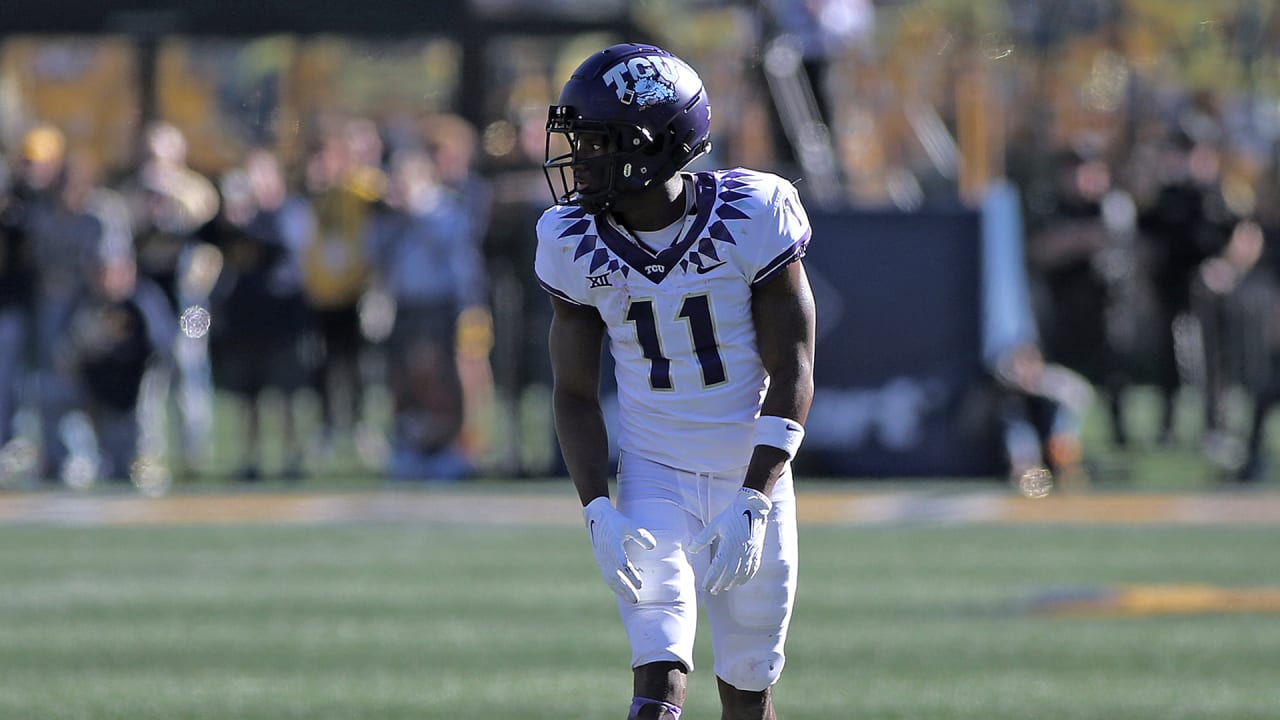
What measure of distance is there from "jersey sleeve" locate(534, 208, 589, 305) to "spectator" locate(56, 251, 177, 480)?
9340 millimetres

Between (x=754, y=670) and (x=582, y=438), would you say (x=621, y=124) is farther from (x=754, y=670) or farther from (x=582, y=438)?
(x=754, y=670)

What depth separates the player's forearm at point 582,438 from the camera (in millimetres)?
5059

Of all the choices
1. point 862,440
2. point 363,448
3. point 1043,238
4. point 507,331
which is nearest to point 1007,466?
point 862,440

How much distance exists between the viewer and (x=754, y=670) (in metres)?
5.00

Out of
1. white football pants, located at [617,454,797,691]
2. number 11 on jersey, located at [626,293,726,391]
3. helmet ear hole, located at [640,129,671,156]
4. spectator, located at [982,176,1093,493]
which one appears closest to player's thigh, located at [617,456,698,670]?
white football pants, located at [617,454,797,691]

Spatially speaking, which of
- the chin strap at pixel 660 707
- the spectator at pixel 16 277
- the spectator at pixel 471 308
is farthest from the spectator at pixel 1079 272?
the chin strap at pixel 660 707

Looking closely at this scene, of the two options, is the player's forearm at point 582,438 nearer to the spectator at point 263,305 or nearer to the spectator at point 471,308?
the spectator at point 471,308

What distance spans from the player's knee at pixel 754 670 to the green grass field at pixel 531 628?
6.37ft

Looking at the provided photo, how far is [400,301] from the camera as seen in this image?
14.5 metres

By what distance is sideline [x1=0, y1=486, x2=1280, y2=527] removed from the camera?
12273mm

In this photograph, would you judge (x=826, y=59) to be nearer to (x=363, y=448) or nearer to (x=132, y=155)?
(x=363, y=448)

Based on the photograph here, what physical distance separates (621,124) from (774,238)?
45 centimetres

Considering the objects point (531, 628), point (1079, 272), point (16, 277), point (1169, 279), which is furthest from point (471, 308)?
point (531, 628)

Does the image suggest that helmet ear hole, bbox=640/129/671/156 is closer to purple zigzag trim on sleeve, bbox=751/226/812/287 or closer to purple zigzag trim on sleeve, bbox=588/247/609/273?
purple zigzag trim on sleeve, bbox=588/247/609/273
